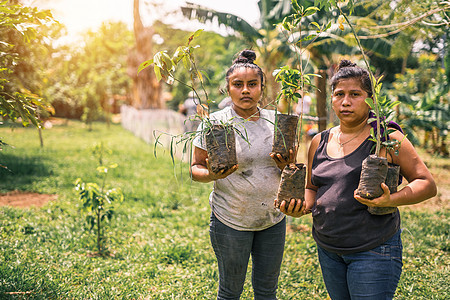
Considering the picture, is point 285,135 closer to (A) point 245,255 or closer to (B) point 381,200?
(B) point 381,200

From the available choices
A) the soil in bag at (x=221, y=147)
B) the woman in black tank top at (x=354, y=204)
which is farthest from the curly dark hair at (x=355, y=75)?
the soil in bag at (x=221, y=147)

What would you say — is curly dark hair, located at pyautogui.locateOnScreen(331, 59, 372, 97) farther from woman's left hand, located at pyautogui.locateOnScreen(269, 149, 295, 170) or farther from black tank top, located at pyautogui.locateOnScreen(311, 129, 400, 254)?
woman's left hand, located at pyautogui.locateOnScreen(269, 149, 295, 170)

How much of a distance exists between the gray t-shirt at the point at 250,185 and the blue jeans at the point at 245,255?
0.06m

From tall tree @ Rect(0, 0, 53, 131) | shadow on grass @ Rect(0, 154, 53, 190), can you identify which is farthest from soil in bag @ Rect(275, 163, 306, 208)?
shadow on grass @ Rect(0, 154, 53, 190)

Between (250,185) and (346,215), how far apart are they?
0.60 metres

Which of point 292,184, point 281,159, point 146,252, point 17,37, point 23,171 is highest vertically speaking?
point 17,37

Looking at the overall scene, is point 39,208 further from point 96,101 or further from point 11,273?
point 96,101

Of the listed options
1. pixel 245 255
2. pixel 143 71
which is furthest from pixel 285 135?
pixel 143 71

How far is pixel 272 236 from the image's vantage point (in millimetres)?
2209

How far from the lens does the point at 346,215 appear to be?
5.86 feet

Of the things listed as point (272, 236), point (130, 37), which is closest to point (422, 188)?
point (272, 236)

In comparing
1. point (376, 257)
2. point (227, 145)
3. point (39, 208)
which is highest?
point (227, 145)

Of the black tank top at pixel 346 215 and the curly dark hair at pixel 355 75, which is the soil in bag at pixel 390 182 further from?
the curly dark hair at pixel 355 75

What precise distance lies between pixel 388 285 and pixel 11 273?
3074mm
